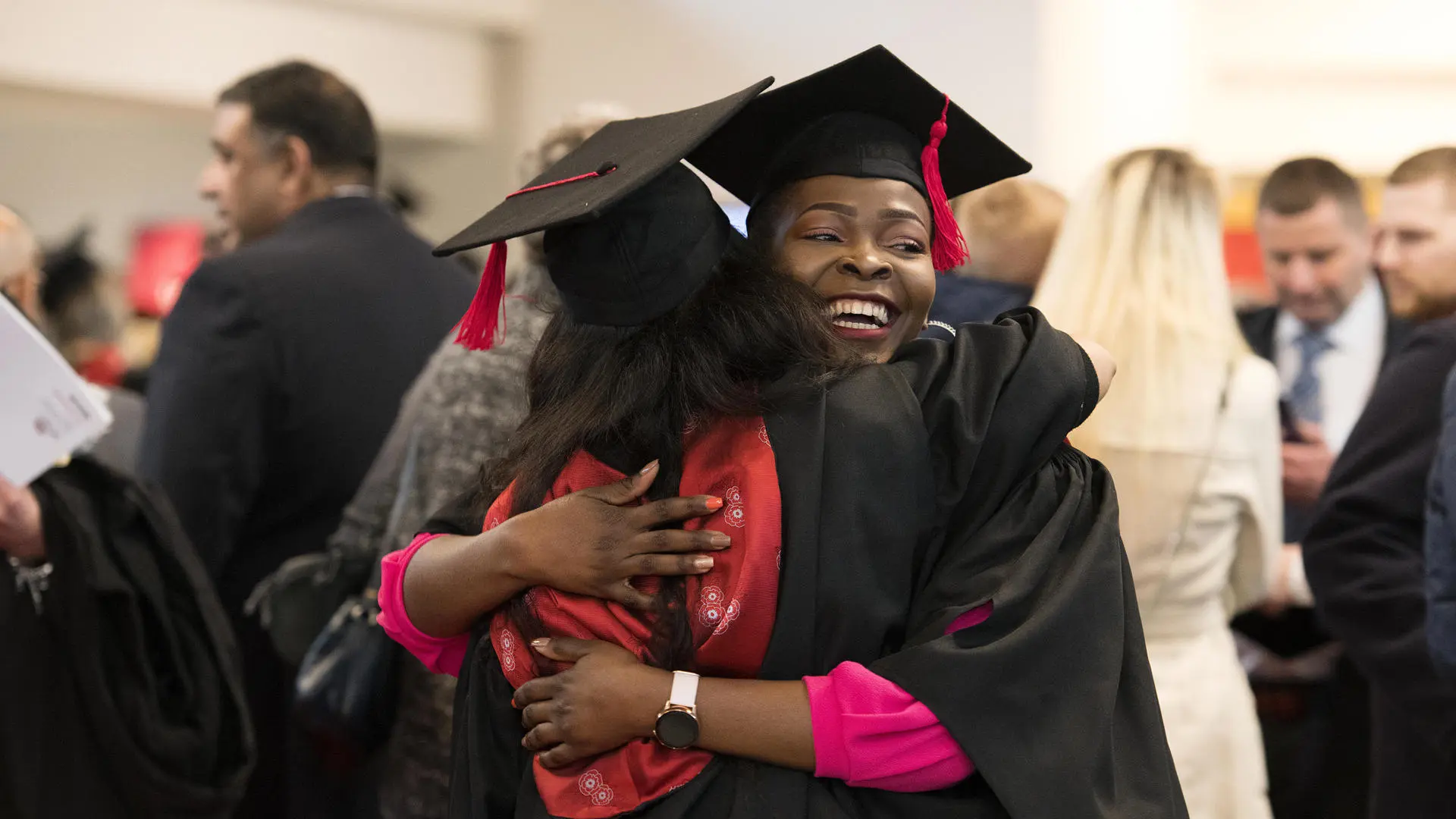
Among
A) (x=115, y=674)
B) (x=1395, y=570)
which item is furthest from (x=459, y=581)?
(x=1395, y=570)

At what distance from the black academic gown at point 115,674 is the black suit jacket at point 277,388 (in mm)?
459

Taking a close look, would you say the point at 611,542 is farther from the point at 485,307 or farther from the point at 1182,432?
the point at 1182,432

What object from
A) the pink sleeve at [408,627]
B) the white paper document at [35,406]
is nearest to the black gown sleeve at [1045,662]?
the pink sleeve at [408,627]

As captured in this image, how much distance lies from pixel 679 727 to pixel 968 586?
328mm

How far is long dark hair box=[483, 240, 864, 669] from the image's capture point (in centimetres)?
144

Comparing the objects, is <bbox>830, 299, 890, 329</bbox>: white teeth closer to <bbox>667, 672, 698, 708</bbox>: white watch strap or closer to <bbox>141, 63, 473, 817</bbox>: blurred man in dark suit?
<bbox>667, 672, 698, 708</bbox>: white watch strap

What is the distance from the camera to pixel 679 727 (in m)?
1.39

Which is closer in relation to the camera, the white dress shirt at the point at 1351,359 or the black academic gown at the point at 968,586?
the black academic gown at the point at 968,586

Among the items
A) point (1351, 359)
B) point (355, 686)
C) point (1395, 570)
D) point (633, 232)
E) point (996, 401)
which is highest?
point (633, 232)

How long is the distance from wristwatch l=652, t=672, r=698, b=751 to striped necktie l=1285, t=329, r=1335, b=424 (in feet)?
9.79

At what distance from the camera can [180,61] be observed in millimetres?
6887

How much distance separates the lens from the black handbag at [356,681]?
7.91 ft

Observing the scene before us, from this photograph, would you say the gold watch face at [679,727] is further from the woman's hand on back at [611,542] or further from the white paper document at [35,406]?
the white paper document at [35,406]

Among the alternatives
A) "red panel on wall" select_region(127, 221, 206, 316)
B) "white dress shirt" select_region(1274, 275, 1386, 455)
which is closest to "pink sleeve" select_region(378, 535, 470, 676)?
"white dress shirt" select_region(1274, 275, 1386, 455)
